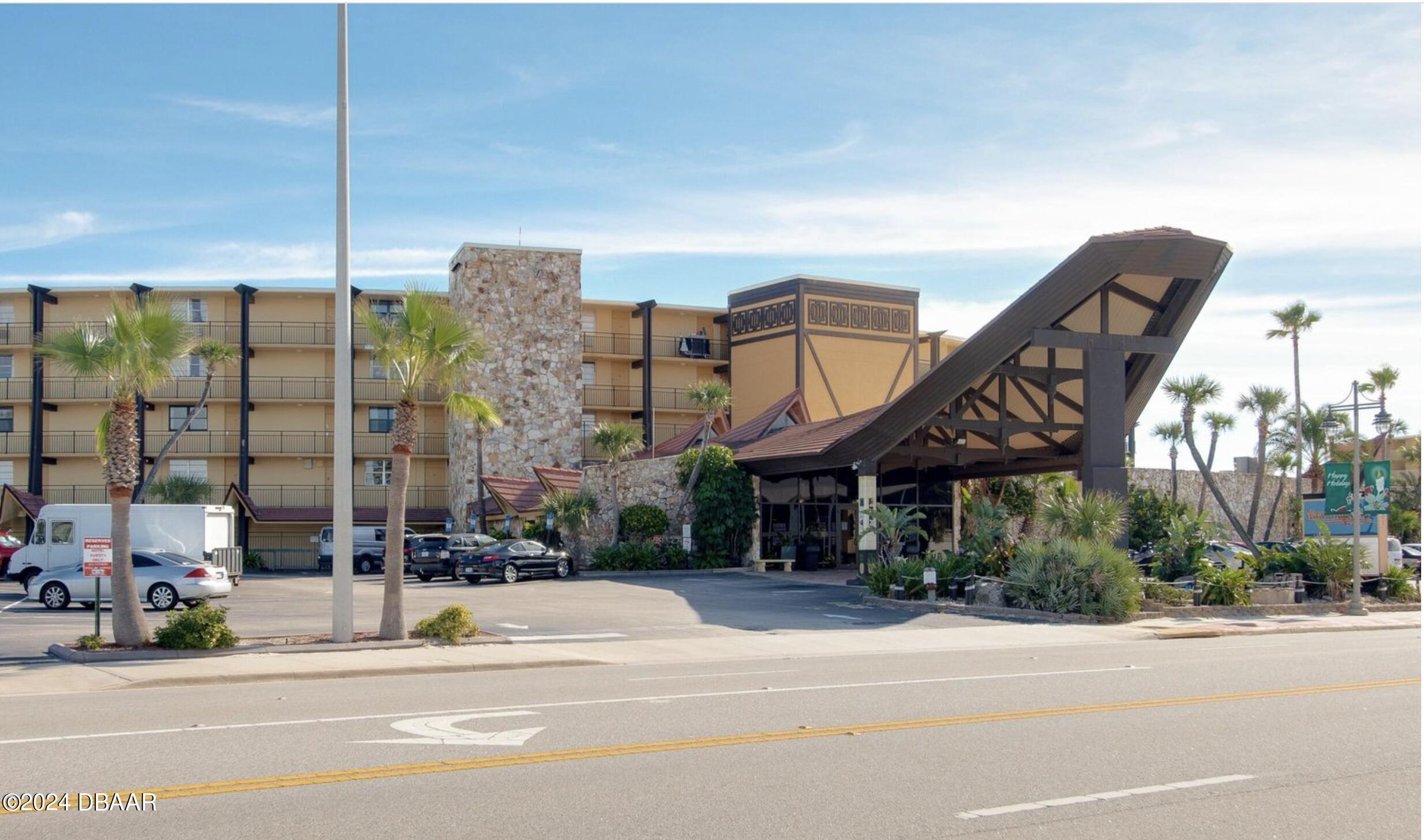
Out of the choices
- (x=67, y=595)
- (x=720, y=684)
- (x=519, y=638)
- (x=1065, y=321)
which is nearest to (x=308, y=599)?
(x=67, y=595)

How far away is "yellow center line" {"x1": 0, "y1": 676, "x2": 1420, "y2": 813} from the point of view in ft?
27.6

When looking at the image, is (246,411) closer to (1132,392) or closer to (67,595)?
(67,595)

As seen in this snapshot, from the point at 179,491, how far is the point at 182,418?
6731mm

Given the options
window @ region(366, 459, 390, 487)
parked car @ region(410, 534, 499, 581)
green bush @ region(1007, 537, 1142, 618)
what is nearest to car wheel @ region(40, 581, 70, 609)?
parked car @ region(410, 534, 499, 581)

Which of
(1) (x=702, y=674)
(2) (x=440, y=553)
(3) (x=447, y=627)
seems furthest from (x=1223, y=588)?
(2) (x=440, y=553)

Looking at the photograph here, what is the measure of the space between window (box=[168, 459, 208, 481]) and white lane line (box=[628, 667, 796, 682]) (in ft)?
164

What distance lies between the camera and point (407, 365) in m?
19.4

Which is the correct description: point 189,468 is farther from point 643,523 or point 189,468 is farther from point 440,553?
point 643,523

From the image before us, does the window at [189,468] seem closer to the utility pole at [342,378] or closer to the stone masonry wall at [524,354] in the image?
the stone masonry wall at [524,354]

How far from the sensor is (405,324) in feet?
62.9

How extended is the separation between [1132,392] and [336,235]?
28484 mm

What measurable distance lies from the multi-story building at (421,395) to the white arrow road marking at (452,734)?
44.3 meters

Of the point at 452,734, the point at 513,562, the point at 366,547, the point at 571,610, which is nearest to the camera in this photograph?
the point at 452,734

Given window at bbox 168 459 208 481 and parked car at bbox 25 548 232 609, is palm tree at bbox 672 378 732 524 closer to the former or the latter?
parked car at bbox 25 548 232 609
